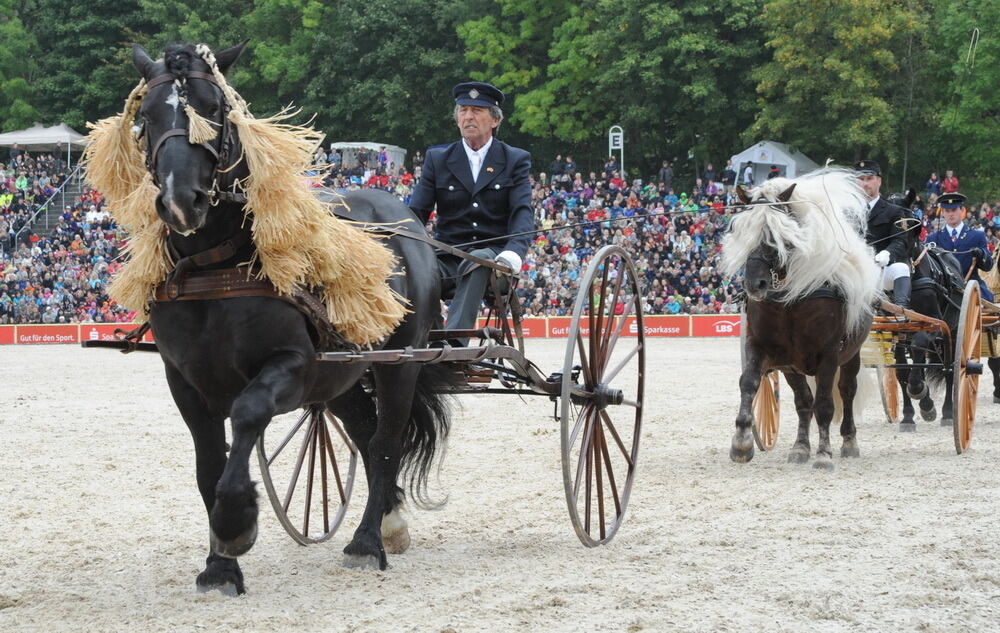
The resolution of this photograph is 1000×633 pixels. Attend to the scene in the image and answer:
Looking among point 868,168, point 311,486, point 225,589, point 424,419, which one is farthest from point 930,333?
point 225,589

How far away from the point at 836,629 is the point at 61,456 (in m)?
7.51

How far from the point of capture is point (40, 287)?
32.1 meters

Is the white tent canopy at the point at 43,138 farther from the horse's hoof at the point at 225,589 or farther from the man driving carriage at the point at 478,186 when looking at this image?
the horse's hoof at the point at 225,589

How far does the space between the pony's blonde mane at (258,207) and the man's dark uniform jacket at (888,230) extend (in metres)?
7.55

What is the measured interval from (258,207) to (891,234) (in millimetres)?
8170

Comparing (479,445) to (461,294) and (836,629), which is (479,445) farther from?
(836,629)

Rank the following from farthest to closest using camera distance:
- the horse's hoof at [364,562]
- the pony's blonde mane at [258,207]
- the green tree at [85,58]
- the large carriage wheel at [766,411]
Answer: the green tree at [85,58] < the large carriage wheel at [766,411] < the horse's hoof at [364,562] < the pony's blonde mane at [258,207]

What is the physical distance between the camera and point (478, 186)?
23.9 feet

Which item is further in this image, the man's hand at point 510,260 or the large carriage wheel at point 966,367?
the large carriage wheel at point 966,367

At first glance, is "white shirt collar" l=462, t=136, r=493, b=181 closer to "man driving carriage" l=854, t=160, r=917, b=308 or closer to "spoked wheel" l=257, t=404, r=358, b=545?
"spoked wheel" l=257, t=404, r=358, b=545

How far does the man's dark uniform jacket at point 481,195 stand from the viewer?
23.9 ft

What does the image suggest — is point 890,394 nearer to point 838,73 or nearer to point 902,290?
point 902,290

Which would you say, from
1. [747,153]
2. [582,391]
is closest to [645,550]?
[582,391]

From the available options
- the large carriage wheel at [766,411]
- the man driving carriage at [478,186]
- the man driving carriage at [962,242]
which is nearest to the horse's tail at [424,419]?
the man driving carriage at [478,186]
